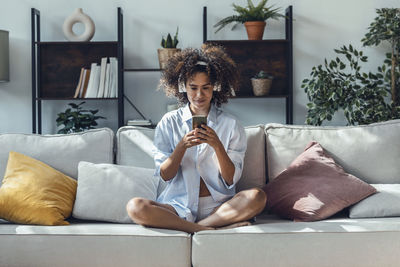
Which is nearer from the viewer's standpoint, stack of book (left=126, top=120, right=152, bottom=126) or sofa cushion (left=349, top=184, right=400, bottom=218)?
sofa cushion (left=349, top=184, right=400, bottom=218)

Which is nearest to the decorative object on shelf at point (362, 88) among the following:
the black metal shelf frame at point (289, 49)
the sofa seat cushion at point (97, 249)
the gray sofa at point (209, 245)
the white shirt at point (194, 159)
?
the black metal shelf frame at point (289, 49)

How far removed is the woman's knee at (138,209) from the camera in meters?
2.14

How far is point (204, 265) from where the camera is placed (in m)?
2.04

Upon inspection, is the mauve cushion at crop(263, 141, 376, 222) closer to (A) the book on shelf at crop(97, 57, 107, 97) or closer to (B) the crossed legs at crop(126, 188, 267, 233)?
(B) the crossed legs at crop(126, 188, 267, 233)

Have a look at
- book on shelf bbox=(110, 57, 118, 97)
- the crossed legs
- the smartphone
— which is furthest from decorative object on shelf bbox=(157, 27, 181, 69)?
the crossed legs

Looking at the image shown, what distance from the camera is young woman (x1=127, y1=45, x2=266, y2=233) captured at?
2.20m

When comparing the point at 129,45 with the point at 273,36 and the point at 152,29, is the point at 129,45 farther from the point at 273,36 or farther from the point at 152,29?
the point at 273,36

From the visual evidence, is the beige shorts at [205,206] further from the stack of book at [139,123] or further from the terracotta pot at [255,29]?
the terracotta pot at [255,29]

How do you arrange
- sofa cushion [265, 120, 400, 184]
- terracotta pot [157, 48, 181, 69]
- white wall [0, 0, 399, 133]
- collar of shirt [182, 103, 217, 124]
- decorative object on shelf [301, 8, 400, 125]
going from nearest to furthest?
collar of shirt [182, 103, 217, 124], sofa cushion [265, 120, 400, 184], decorative object on shelf [301, 8, 400, 125], terracotta pot [157, 48, 181, 69], white wall [0, 0, 399, 133]

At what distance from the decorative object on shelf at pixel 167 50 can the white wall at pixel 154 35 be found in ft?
0.77

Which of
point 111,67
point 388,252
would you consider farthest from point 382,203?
point 111,67

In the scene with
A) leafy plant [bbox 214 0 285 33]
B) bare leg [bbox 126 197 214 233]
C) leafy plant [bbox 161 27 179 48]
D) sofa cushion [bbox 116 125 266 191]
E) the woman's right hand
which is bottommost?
bare leg [bbox 126 197 214 233]

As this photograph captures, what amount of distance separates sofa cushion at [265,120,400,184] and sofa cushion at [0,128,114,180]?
2.82 ft

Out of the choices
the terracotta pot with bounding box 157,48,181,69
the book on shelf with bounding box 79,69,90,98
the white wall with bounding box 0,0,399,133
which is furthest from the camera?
the white wall with bounding box 0,0,399,133
